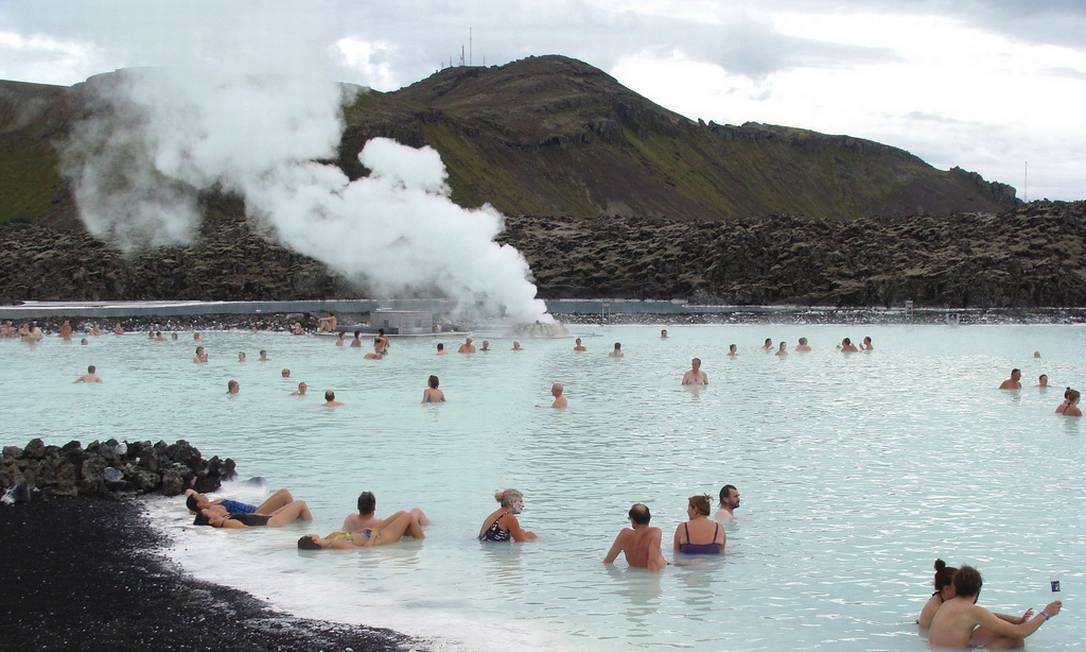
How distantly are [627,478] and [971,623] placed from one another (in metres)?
7.70

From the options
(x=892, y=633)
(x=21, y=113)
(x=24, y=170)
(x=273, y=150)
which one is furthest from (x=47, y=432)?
(x=21, y=113)

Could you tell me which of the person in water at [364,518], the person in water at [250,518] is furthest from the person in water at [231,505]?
the person in water at [364,518]

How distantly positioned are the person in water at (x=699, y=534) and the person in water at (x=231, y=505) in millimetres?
4776

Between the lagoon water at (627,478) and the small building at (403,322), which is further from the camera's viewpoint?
the small building at (403,322)

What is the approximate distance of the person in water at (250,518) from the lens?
13.2 meters

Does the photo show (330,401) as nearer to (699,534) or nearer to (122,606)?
(699,534)

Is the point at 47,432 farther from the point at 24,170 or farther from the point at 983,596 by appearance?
the point at 24,170

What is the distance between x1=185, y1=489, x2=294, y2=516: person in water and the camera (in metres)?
13.6

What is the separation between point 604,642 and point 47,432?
14.6 metres

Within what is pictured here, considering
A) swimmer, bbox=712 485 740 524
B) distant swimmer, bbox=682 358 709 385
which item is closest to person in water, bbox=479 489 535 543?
swimmer, bbox=712 485 740 524

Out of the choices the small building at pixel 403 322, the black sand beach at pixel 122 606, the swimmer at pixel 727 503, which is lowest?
the black sand beach at pixel 122 606

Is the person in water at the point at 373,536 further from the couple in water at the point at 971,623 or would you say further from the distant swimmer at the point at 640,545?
the couple in water at the point at 971,623

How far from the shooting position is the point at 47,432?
819 inches

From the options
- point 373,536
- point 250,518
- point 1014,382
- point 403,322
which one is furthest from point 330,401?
point 403,322
